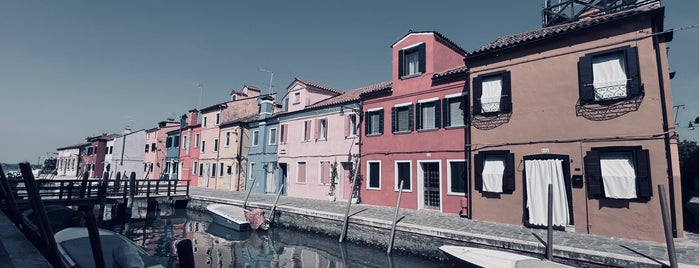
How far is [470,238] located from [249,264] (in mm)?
7834

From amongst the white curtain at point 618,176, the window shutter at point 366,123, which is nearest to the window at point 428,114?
the window shutter at point 366,123

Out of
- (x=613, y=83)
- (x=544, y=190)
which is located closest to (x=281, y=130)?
(x=544, y=190)

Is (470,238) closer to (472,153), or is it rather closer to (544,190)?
(544,190)

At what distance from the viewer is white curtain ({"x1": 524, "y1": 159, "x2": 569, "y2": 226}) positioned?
11.8m

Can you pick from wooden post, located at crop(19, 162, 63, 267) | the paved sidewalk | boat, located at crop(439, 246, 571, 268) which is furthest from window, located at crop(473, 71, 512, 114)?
wooden post, located at crop(19, 162, 63, 267)

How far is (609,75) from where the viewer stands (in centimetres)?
1128

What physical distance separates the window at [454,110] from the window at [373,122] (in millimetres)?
4121

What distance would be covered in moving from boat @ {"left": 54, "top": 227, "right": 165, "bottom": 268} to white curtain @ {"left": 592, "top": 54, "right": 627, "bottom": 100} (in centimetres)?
1457

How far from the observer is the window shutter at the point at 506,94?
13477 millimetres

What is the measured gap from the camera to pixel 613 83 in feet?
36.3

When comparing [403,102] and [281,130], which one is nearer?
[403,102]

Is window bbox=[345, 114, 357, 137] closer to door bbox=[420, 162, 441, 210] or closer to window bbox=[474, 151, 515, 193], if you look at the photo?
door bbox=[420, 162, 441, 210]

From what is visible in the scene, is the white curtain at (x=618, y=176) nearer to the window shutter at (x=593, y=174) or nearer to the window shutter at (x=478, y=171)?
the window shutter at (x=593, y=174)

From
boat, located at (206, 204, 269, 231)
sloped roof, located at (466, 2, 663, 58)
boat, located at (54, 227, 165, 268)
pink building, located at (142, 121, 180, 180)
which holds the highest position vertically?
sloped roof, located at (466, 2, 663, 58)
